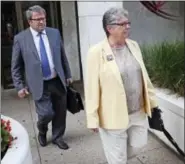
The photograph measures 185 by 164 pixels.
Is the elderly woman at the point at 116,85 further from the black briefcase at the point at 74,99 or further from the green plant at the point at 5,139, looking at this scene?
the black briefcase at the point at 74,99

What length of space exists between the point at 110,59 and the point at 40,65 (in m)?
1.32

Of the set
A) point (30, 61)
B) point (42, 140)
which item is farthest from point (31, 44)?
point (42, 140)

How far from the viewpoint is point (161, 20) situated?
23.1ft

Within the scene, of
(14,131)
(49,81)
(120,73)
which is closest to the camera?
(120,73)

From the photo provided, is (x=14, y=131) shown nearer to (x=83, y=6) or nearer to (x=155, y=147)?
(x=155, y=147)

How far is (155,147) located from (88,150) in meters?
0.84

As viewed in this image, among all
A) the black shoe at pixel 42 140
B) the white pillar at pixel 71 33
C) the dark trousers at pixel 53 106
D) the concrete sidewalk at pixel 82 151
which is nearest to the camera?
the concrete sidewalk at pixel 82 151

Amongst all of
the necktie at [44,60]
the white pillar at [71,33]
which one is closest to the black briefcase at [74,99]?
the necktie at [44,60]

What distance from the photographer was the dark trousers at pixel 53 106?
12.3 feet

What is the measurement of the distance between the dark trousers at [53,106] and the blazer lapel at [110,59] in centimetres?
134

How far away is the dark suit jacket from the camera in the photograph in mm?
3627

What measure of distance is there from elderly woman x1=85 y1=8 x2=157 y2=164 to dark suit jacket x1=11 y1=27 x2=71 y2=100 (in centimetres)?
116

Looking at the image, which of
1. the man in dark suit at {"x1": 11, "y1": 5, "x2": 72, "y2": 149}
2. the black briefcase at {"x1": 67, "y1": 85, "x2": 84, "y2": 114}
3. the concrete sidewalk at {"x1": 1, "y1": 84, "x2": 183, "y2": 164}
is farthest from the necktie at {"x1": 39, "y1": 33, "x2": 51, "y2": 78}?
the concrete sidewalk at {"x1": 1, "y1": 84, "x2": 183, "y2": 164}

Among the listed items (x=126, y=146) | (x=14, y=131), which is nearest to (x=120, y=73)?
(x=126, y=146)
